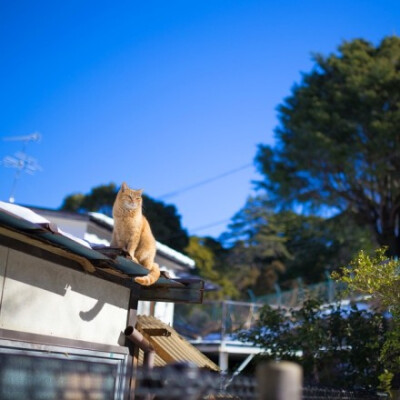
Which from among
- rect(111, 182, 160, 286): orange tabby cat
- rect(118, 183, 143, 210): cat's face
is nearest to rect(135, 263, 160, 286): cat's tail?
rect(111, 182, 160, 286): orange tabby cat

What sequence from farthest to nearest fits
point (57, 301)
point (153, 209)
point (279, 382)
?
point (153, 209)
point (57, 301)
point (279, 382)

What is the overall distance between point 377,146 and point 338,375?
12891mm

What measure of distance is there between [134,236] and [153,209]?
2705 centimetres

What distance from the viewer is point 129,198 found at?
6262 millimetres

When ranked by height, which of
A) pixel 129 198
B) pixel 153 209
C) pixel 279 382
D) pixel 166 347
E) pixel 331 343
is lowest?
pixel 166 347

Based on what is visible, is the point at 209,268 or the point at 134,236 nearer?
the point at 134,236

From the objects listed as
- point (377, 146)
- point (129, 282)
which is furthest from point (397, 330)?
point (377, 146)

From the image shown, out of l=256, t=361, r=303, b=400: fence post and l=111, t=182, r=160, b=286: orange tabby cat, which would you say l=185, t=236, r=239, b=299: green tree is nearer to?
l=111, t=182, r=160, b=286: orange tabby cat

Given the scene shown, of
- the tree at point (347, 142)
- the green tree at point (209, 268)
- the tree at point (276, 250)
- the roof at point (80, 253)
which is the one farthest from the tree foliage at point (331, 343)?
the tree at point (276, 250)

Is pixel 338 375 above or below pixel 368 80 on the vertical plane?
below

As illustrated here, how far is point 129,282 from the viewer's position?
6.00 m

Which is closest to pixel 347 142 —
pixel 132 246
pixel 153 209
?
pixel 132 246

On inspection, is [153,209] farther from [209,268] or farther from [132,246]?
[132,246]

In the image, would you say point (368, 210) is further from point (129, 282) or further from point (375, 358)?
point (129, 282)
